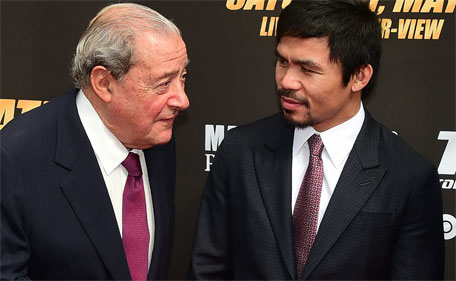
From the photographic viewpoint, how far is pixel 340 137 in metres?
2.16

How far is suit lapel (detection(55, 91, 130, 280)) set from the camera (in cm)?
198

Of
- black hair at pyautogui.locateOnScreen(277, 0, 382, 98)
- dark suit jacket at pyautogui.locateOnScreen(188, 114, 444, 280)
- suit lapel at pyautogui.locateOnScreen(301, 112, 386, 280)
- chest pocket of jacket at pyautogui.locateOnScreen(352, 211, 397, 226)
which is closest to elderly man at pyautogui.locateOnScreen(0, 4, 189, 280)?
dark suit jacket at pyautogui.locateOnScreen(188, 114, 444, 280)

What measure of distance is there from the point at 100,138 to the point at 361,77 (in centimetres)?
87

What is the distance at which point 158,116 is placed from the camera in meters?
2.10

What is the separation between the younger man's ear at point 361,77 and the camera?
2164 mm

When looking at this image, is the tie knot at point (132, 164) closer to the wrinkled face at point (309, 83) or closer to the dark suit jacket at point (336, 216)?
the dark suit jacket at point (336, 216)

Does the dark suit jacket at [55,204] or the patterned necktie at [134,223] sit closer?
the dark suit jacket at [55,204]

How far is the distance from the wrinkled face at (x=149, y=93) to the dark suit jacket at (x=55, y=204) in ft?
0.44

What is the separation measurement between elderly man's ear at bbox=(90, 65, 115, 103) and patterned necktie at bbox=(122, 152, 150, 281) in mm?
223

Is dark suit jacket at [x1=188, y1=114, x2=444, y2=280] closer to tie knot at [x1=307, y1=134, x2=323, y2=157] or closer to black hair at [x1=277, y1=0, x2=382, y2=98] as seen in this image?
tie knot at [x1=307, y1=134, x2=323, y2=157]

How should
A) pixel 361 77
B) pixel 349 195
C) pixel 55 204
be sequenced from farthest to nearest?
pixel 361 77, pixel 349 195, pixel 55 204

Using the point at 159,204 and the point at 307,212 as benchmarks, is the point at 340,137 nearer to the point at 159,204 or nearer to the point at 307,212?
the point at 307,212

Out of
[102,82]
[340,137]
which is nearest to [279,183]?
[340,137]

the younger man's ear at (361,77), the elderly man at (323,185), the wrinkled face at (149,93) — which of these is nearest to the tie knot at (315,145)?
the elderly man at (323,185)
